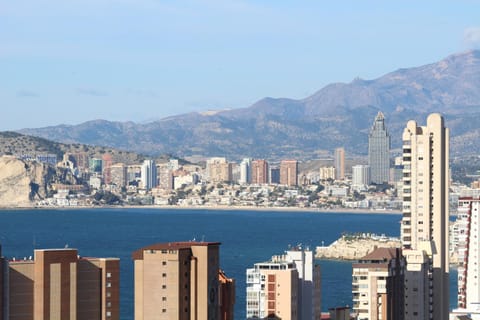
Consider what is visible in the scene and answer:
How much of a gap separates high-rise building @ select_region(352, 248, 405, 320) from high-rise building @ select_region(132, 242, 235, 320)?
829cm

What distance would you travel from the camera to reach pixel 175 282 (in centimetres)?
2652

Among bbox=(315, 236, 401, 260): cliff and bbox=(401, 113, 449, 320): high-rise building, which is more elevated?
bbox=(401, 113, 449, 320): high-rise building

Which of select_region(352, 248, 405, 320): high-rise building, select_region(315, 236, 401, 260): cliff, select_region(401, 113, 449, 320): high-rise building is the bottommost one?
select_region(315, 236, 401, 260): cliff

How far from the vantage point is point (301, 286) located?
33.7 metres

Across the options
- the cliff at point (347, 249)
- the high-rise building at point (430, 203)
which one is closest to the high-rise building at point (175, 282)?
the high-rise building at point (430, 203)

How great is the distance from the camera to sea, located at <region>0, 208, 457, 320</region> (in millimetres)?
65062

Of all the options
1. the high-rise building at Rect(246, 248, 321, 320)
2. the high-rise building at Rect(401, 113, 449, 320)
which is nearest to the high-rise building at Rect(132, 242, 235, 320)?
the high-rise building at Rect(246, 248, 321, 320)

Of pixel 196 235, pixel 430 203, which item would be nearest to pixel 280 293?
pixel 430 203

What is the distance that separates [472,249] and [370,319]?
11.8 m

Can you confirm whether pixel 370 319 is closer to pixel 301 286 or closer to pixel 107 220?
pixel 301 286

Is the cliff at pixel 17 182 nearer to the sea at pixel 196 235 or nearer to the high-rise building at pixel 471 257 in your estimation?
the sea at pixel 196 235

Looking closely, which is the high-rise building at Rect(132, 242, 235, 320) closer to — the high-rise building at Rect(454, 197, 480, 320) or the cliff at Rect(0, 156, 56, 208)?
the high-rise building at Rect(454, 197, 480, 320)

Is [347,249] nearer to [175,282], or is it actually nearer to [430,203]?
[430,203]

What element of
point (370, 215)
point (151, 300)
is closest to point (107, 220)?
point (370, 215)
